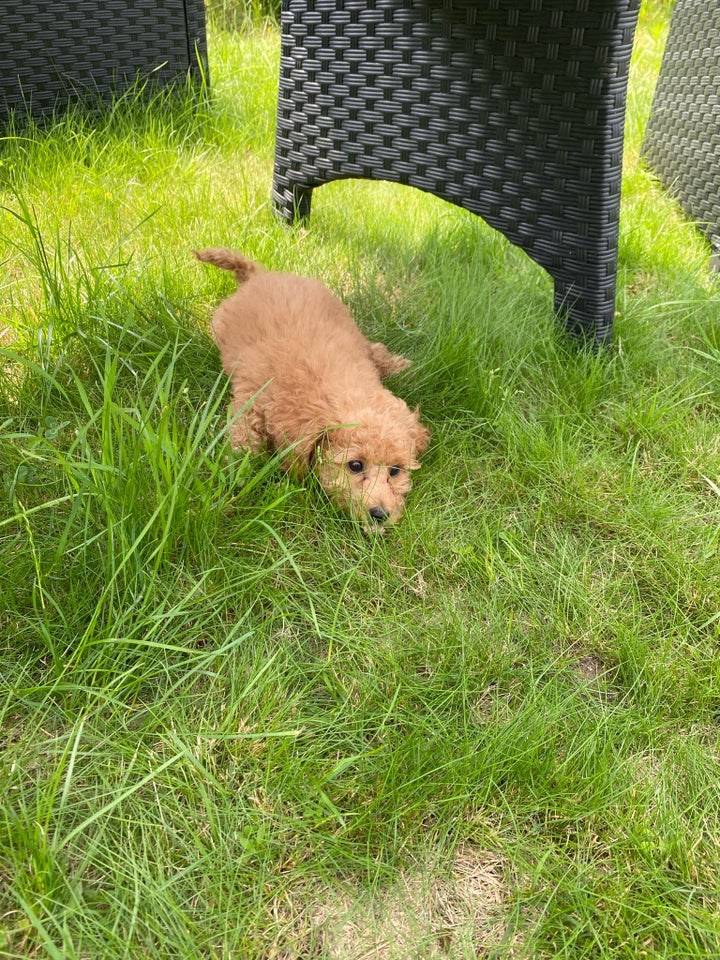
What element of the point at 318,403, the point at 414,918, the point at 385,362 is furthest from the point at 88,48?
the point at 414,918

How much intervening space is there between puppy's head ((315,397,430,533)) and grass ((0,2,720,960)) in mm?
70

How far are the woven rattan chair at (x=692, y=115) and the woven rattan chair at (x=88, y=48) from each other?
2206 mm

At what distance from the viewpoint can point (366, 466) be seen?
1.62m

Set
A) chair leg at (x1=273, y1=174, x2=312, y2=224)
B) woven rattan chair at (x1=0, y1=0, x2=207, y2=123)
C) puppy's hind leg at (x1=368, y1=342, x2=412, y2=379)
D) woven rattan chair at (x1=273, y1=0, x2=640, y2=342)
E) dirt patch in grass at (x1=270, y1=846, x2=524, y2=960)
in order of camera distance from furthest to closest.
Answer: woven rattan chair at (x1=0, y1=0, x2=207, y2=123), chair leg at (x1=273, y1=174, x2=312, y2=224), puppy's hind leg at (x1=368, y1=342, x2=412, y2=379), woven rattan chair at (x1=273, y1=0, x2=640, y2=342), dirt patch in grass at (x1=270, y1=846, x2=524, y2=960)

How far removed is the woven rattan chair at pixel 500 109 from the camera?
182 centimetres

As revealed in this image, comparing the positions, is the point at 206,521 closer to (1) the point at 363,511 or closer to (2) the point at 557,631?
(1) the point at 363,511

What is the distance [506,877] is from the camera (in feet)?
3.68

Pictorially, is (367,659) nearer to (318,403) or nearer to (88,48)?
(318,403)

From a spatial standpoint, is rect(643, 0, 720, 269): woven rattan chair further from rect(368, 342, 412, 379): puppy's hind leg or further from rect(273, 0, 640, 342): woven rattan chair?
rect(368, 342, 412, 379): puppy's hind leg

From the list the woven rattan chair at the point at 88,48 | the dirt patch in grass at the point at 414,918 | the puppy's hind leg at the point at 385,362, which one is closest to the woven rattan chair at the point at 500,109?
the puppy's hind leg at the point at 385,362

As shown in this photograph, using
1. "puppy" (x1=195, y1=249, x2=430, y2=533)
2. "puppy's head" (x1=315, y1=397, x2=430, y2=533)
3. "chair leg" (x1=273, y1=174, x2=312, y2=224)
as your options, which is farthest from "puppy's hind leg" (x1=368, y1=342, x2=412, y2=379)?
"chair leg" (x1=273, y1=174, x2=312, y2=224)

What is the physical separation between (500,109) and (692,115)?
1.45 m

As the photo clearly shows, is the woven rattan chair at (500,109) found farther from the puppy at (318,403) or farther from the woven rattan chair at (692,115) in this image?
the woven rattan chair at (692,115)

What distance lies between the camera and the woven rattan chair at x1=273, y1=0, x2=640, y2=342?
71.7 inches
